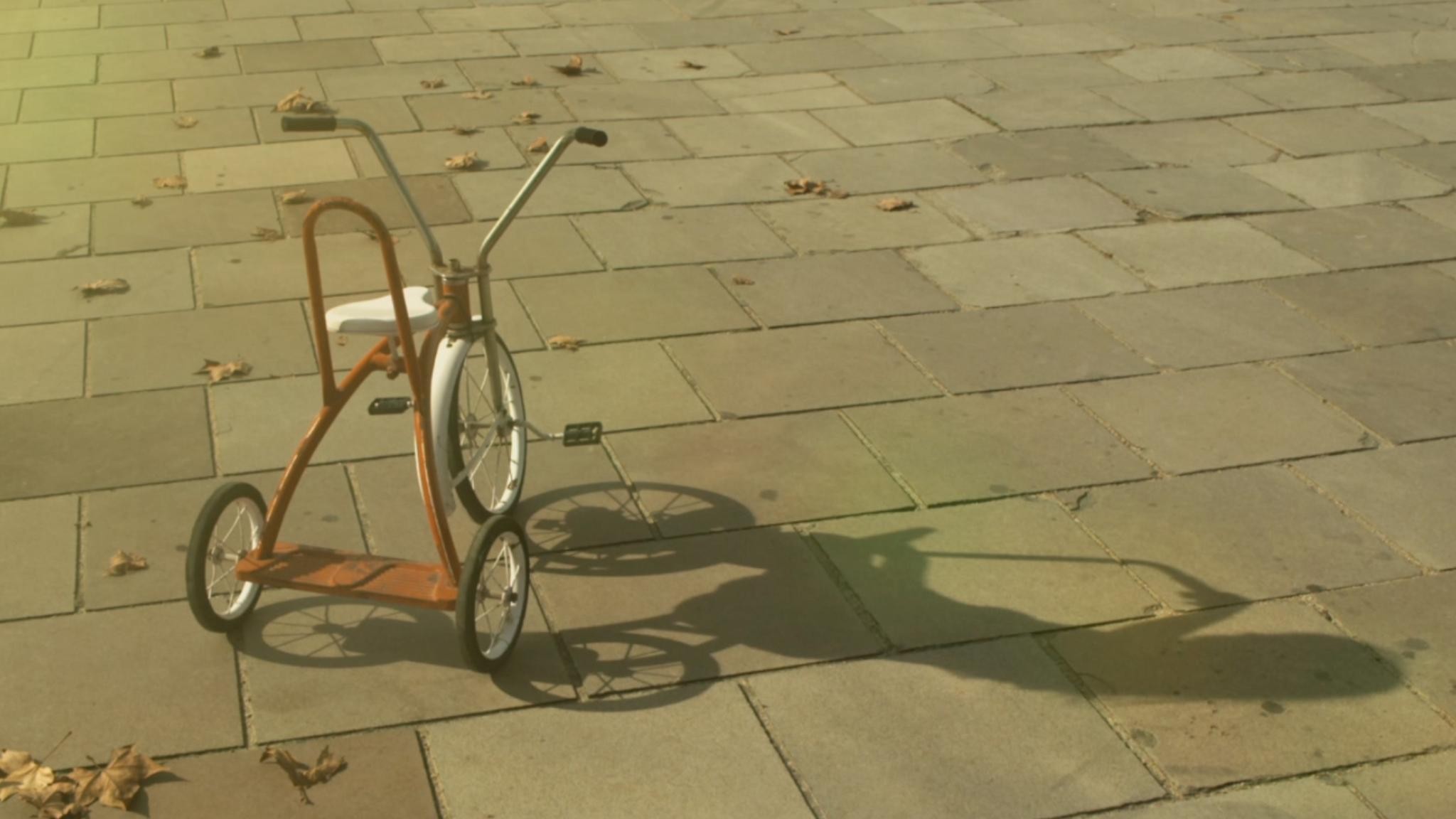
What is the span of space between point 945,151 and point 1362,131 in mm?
2633

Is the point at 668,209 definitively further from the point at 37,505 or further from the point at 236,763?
the point at 236,763

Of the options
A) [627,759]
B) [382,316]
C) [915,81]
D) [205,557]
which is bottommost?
[915,81]

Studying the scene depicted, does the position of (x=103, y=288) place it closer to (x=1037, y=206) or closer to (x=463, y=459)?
(x=463, y=459)

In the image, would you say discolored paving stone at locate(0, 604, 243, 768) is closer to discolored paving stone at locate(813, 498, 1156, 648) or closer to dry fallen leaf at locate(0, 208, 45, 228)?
discolored paving stone at locate(813, 498, 1156, 648)

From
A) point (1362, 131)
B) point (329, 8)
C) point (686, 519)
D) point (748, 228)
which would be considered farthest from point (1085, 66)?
point (686, 519)

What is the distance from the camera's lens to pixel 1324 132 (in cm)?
948

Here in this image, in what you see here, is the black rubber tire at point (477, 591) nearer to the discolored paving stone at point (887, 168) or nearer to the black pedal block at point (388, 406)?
the black pedal block at point (388, 406)

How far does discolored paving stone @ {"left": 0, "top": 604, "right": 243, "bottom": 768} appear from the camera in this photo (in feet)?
13.5

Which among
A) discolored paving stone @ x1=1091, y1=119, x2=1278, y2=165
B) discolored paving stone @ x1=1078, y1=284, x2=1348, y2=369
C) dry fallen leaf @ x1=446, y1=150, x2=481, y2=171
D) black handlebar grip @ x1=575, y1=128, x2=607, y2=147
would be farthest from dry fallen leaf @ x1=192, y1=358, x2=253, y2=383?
discolored paving stone @ x1=1091, y1=119, x2=1278, y2=165

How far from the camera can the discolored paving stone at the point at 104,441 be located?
17.5 ft

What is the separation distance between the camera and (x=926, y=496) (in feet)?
17.9

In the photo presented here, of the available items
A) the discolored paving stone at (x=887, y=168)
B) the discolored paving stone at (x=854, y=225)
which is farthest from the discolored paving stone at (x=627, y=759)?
the discolored paving stone at (x=887, y=168)

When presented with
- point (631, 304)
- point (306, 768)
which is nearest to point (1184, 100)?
point (631, 304)

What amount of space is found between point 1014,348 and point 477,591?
10.2 ft
